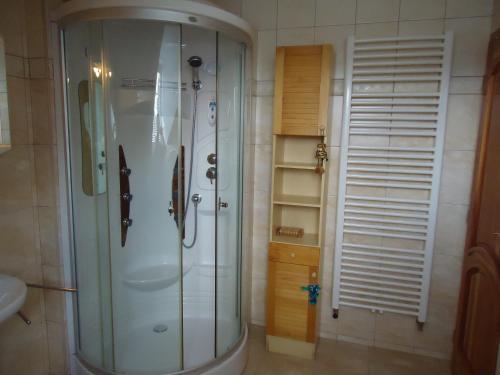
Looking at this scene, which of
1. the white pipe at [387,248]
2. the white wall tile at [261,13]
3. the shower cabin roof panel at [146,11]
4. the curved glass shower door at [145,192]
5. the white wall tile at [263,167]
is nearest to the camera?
the shower cabin roof panel at [146,11]

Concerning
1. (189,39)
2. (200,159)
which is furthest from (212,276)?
(189,39)

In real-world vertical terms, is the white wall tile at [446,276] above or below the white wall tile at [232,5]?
below

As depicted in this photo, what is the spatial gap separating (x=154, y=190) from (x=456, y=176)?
6.13 feet

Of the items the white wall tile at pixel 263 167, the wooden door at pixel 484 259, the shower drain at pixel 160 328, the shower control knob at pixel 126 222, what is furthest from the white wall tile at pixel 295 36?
the shower drain at pixel 160 328

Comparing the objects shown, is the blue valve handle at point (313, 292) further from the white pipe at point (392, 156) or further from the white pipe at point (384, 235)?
the white pipe at point (392, 156)

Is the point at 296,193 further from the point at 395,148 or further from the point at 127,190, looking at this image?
the point at 127,190

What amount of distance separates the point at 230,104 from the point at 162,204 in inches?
30.6

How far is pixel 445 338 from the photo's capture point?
91.2 inches

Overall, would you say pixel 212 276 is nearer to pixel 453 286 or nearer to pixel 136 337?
pixel 136 337

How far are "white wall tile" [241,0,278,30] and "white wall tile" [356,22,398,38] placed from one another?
1.83ft

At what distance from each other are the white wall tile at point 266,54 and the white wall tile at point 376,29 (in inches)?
21.8

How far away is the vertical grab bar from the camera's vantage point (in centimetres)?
209

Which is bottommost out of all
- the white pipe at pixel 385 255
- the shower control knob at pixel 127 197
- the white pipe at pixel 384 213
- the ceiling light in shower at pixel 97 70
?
the white pipe at pixel 385 255

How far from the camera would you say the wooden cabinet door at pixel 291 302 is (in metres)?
2.27
